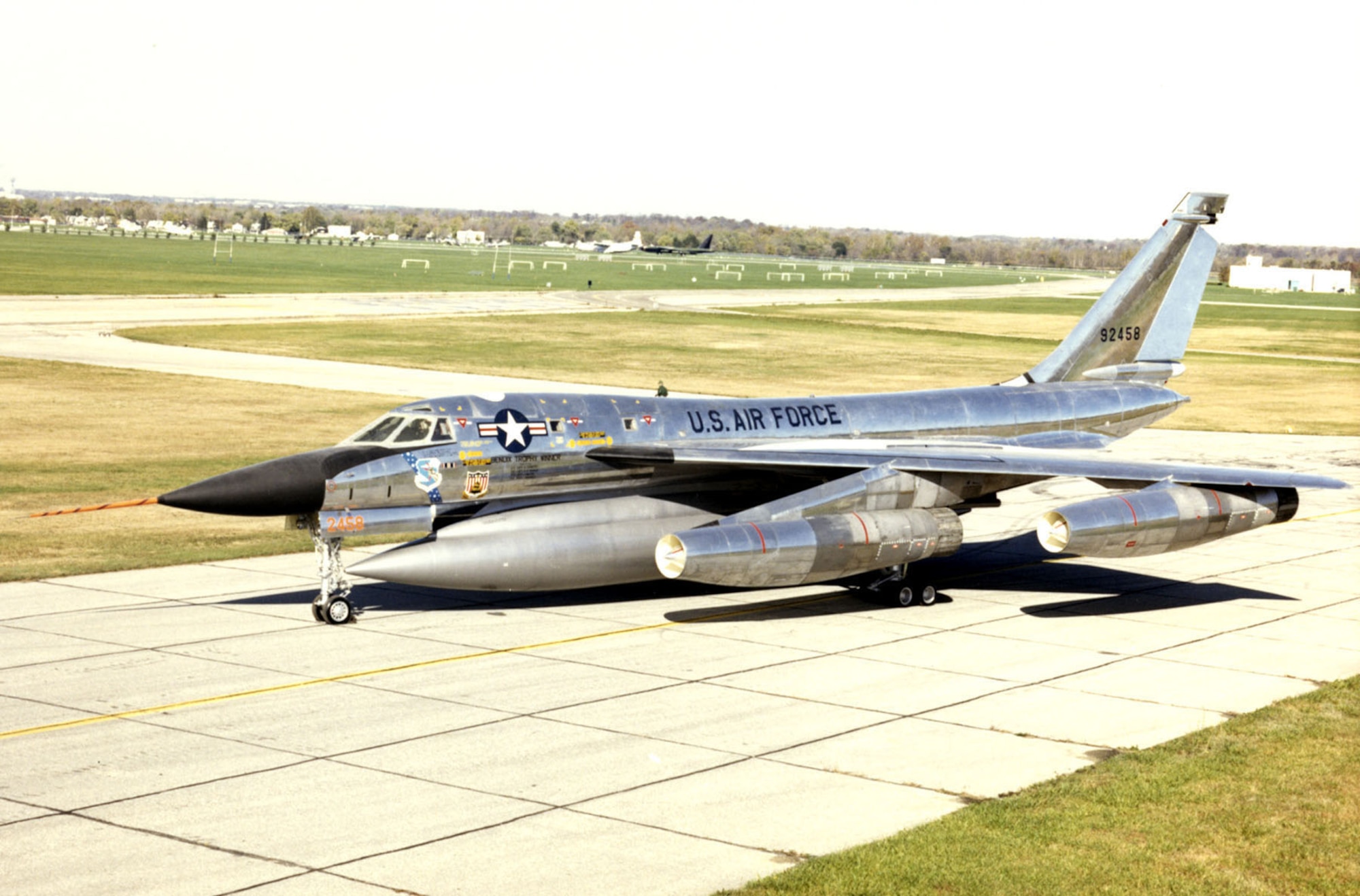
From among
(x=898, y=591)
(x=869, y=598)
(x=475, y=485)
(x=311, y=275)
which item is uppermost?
(x=311, y=275)

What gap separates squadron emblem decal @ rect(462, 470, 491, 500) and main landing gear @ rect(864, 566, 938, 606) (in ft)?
19.1

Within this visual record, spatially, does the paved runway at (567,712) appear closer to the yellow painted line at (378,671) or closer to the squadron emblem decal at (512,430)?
the yellow painted line at (378,671)

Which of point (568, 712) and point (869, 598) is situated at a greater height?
point (869, 598)

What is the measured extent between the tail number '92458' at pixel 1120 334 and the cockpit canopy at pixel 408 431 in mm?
12826

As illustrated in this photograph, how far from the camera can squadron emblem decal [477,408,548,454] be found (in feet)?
66.7

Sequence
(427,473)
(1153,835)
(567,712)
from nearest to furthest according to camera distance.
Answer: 1. (1153,835)
2. (567,712)
3. (427,473)

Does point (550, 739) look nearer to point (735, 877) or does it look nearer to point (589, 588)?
point (735, 877)

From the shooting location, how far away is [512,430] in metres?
20.5

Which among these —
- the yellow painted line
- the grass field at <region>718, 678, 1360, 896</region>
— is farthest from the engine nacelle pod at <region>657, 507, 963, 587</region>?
the grass field at <region>718, 678, 1360, 896</region>

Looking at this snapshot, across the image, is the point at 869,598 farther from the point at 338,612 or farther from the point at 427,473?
the point at 338,612

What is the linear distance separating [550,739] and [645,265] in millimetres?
181043

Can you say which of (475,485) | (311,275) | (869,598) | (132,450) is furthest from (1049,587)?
(311,275)

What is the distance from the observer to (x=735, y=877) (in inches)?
452

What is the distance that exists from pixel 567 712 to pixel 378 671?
273cm
